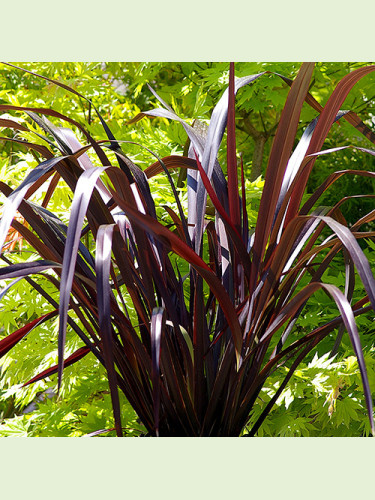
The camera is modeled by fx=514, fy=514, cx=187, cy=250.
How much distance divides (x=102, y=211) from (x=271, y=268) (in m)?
0.26

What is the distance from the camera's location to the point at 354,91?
1615 mm

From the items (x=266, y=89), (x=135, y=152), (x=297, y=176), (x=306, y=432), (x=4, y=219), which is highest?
(x=266, y=89)

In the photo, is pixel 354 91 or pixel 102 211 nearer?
pixel 102 211

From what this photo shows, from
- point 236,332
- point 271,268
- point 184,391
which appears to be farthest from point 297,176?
point 184,391

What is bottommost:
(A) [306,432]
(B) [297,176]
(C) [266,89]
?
(A) [306,432]

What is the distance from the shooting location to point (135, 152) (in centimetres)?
149

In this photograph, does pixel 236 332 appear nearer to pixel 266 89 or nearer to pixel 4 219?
pixel 4 219

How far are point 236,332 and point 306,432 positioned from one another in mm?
486
